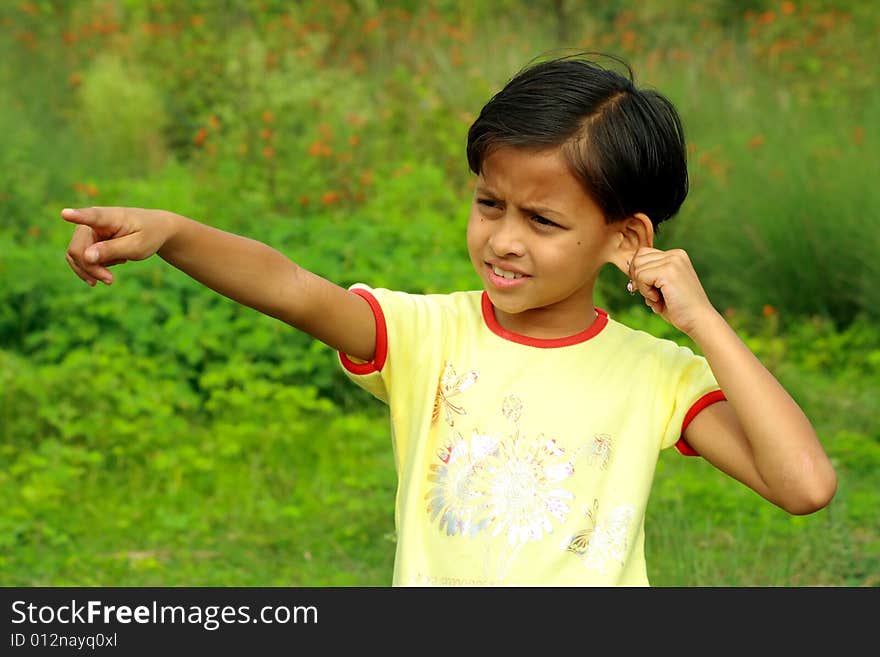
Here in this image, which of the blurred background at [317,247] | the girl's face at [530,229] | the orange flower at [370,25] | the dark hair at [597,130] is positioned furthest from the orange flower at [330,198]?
the girl's face at [530,229]

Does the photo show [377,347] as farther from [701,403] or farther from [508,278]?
[701,403]

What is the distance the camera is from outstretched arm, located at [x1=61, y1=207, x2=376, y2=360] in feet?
7.09

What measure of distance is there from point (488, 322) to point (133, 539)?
2.68 meters

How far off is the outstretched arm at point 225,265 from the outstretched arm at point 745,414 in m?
0.54

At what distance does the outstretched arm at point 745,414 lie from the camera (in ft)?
7.74

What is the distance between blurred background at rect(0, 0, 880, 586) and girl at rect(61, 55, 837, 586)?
1.81 metres

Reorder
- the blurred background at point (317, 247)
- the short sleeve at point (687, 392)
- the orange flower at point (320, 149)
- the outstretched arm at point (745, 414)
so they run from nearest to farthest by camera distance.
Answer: the outstretched arm at point (745, 414), the short sleeve at point (687, 392), the blurred background at point (317, 247), the orange flower at point (320, 149)

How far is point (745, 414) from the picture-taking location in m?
2.36

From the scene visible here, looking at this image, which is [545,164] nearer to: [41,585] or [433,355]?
[433,355]

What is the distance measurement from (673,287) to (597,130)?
315 mm

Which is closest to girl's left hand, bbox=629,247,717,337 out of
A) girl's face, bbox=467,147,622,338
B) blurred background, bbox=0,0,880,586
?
girl's face, bbox=467,147,622,338

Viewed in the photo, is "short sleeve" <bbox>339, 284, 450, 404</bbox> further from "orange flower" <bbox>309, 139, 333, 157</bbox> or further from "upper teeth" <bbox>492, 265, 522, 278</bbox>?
"orange flower" <bbox>309, 139, 333, 157</bbox>

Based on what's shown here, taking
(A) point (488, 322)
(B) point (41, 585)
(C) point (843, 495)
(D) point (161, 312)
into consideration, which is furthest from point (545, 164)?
(D) point (161, 312)

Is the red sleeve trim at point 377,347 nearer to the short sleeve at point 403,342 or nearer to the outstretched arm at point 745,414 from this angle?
the short sleeve at point 403,342
